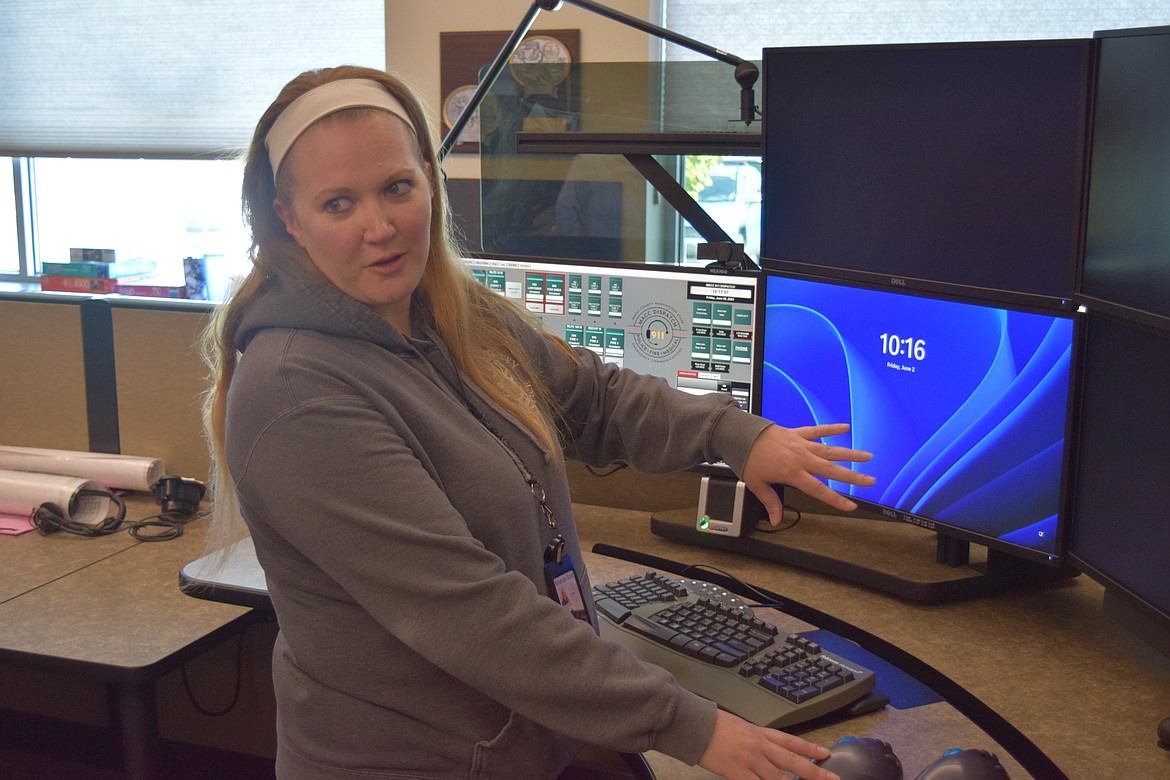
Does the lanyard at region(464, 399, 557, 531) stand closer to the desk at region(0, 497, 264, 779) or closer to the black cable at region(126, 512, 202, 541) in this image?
the desk at region(0, 497, 264, 779)

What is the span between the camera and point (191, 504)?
188 cm

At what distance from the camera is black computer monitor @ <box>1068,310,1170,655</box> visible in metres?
1.11

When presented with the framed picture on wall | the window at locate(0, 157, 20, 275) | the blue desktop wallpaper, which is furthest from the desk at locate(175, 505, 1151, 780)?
the window at locate(0, 157, 20, 275)

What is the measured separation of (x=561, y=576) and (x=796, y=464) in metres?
0.28

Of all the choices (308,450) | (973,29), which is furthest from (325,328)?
(973,29)

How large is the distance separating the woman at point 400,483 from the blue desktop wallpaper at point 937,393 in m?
0.32

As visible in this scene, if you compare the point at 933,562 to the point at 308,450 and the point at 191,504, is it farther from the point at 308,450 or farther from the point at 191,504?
the point at 191,504

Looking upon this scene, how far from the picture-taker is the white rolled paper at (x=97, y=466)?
1.95 m

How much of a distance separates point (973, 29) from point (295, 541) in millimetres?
2722

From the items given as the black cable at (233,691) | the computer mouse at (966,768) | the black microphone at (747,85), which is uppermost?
the black microphone at (747,85)

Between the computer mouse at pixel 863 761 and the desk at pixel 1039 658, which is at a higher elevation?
the computer mouse at pixel 863 761

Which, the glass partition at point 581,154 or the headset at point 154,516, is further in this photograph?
the glass partition at point 581,154

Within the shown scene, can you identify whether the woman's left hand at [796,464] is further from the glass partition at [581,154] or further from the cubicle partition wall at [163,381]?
Answer: the cubicle partition wall at [163,381]

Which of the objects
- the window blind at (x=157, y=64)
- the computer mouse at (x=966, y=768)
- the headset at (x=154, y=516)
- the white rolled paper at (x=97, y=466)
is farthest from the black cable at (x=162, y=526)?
the window blind at (x=157, y=64)
